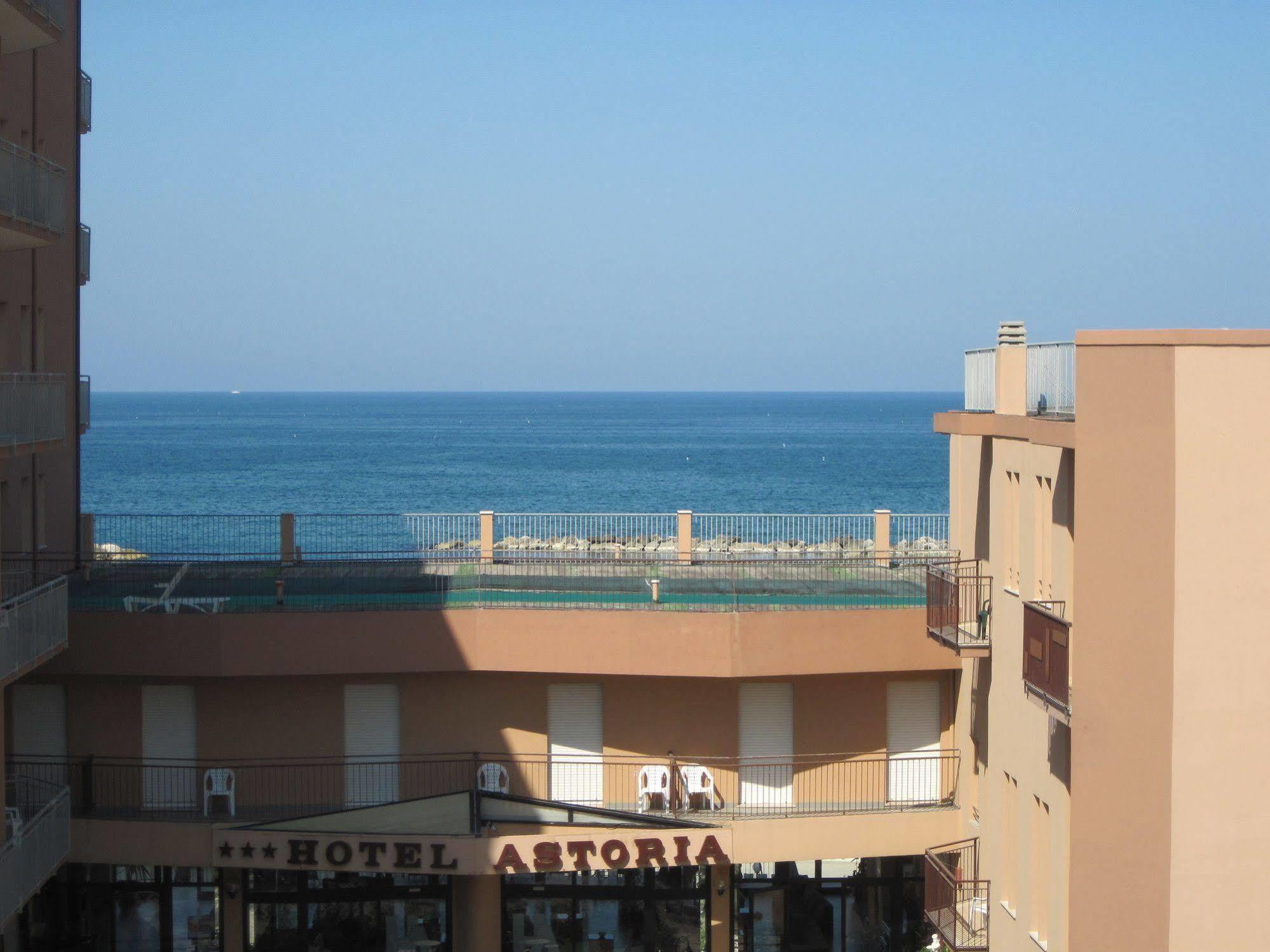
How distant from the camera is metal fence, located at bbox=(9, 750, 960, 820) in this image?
24.0 meters

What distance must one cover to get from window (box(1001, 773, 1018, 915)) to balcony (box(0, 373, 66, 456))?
42.4 ft

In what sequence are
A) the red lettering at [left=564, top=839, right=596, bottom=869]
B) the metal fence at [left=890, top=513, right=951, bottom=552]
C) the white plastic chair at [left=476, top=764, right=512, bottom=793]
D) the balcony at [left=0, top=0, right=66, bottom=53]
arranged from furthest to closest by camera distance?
the metal fence at [left=890, top=513, right=951, bottom=552] → the white plastic chair at [left=476, top=764, right=512, bottom=793] → the red lettering at [left=564, top=839, right=596, bottom=869] → the balcony at [left=0, top=0, right=66, bottom=53]

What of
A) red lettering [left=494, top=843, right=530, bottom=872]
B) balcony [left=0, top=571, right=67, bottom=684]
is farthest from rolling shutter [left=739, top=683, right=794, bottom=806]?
balcony [left=0, top=571, right=67, bottom=684]

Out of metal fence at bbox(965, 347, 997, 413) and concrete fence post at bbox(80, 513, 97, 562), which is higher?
metal fence at bbox(965, 347, 997, 413)

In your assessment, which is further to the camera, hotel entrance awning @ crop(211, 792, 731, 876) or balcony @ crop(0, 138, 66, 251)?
hotel entrance awning @ crop(211, 792, 731, 876)

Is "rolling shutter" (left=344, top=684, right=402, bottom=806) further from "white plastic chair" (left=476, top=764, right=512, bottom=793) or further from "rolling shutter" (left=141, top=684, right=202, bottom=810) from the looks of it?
"rolling shutter" (left=141, top=684, right=202, bottom=810)

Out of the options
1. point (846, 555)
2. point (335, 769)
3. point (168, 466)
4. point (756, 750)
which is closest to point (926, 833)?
point (756, 750)

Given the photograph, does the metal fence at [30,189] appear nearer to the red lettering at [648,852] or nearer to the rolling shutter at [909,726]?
the red lettering at [648,852]

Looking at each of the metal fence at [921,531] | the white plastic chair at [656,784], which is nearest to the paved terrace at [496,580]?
the metal fence at [921,531]

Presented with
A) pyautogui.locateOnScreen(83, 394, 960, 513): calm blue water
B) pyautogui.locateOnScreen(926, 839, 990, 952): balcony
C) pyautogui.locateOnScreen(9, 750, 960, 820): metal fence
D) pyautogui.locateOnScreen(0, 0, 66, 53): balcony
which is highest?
pyautogui.locateOnScreen(0, 0, 66, 53): balcony

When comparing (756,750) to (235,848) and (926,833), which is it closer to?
(926,833)

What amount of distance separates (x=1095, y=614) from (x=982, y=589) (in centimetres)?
561

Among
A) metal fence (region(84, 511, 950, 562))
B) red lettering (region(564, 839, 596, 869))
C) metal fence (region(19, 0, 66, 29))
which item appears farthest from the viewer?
metal fence (region(84, 511, 950, 562))

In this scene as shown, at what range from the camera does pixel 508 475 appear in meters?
136
